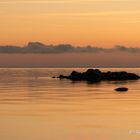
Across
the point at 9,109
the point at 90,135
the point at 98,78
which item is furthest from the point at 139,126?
the point at 98,78

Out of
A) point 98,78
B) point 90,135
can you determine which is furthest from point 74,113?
point 98,78

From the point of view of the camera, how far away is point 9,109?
5719 cm

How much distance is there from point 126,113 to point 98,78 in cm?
10741

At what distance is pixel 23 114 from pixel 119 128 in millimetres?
14115

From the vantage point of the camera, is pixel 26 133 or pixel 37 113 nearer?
pixel 26 133

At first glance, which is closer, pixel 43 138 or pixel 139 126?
pixel 43 138

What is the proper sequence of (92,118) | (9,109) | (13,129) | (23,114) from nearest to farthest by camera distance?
1. (13,129)
2. (92,118)
3. (23,114)
4. (9,109)

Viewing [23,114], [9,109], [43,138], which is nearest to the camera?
[43,138]

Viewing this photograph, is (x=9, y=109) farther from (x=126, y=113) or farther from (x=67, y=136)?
(x=67, y=136)

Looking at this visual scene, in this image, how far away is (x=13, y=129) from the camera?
41500 mm

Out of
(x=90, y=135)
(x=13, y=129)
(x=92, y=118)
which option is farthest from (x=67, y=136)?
(x=92, y=118)

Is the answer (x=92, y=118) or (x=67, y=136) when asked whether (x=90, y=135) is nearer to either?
(x=67, y=136)

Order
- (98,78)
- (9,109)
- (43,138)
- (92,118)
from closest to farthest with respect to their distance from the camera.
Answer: (43,138) < (92,118) < (9,109) < (98,78)

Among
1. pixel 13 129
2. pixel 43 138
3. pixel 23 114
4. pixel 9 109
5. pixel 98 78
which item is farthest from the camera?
pixel 98 78
